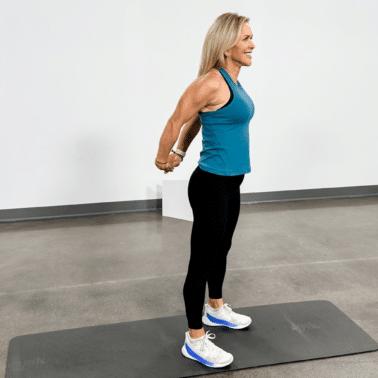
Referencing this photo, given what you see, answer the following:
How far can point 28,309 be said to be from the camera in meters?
2.23

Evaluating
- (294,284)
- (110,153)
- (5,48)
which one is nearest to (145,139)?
(110,153)

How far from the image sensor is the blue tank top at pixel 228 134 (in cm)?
151

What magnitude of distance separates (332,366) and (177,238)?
1862 millimetres

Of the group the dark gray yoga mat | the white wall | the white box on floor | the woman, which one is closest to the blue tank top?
the woman

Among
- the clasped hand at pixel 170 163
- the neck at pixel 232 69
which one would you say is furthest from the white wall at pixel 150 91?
the neck at pixel 232 69

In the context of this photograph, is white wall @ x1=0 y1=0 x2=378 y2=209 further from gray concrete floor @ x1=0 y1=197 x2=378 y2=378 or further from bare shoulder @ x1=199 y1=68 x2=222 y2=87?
bare shoulder @ x1=199 y1=68 x2=222 y2=87

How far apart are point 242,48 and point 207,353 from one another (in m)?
1.30

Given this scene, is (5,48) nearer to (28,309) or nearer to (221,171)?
(28,309)

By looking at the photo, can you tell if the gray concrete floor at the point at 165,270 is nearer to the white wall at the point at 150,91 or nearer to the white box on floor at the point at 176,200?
the white box on floor at the point at 176,200

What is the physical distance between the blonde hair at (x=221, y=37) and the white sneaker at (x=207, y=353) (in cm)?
119

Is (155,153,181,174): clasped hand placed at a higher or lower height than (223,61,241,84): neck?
lower

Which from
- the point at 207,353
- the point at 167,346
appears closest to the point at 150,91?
the point at 167,346

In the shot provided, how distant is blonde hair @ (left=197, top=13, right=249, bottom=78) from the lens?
1.49 metres

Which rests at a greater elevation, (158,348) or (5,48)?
(5,48)
